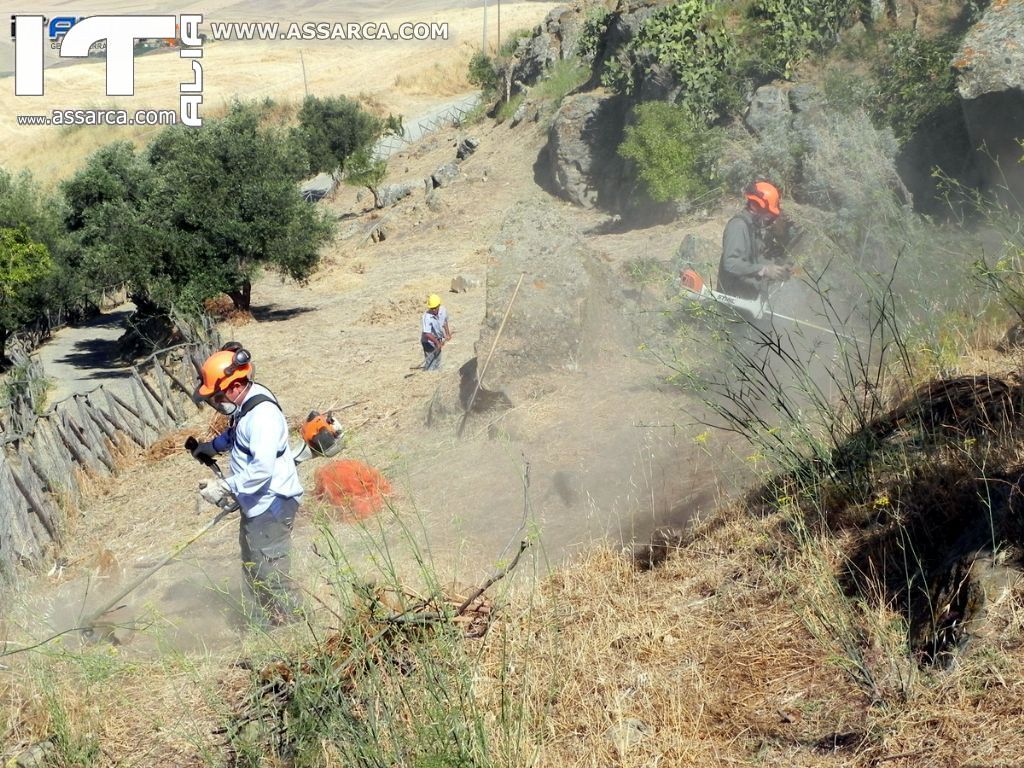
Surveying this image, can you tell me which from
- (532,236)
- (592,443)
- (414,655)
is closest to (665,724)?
(414,655)

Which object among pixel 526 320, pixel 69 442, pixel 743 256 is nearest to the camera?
pixel 743 256

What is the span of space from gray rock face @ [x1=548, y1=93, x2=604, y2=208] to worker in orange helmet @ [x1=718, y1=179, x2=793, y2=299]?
45.1 feet

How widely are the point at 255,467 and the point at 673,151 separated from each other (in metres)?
12.6

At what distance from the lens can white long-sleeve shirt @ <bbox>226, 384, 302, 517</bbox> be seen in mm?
5031

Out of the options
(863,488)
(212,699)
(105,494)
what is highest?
(863,488)

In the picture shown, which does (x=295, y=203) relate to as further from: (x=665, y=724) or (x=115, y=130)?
(x=115, y=130)

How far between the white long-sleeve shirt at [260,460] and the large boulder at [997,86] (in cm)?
734

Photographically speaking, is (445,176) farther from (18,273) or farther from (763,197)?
(763,197)

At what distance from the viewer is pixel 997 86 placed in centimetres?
994

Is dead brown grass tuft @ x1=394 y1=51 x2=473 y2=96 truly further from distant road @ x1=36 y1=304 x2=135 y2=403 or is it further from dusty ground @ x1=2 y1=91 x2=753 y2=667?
dusty ground @ x1=2 y1=91 x2=753 y2=667

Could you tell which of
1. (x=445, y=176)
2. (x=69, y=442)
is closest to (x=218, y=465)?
(x=69, y=442)

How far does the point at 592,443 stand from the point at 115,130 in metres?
51.9

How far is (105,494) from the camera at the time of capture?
1120cm

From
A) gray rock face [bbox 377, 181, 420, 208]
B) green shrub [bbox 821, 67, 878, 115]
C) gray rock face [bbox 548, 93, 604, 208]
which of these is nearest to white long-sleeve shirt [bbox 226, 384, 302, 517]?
green shrub [bbox 821, 67, 878, 115]
